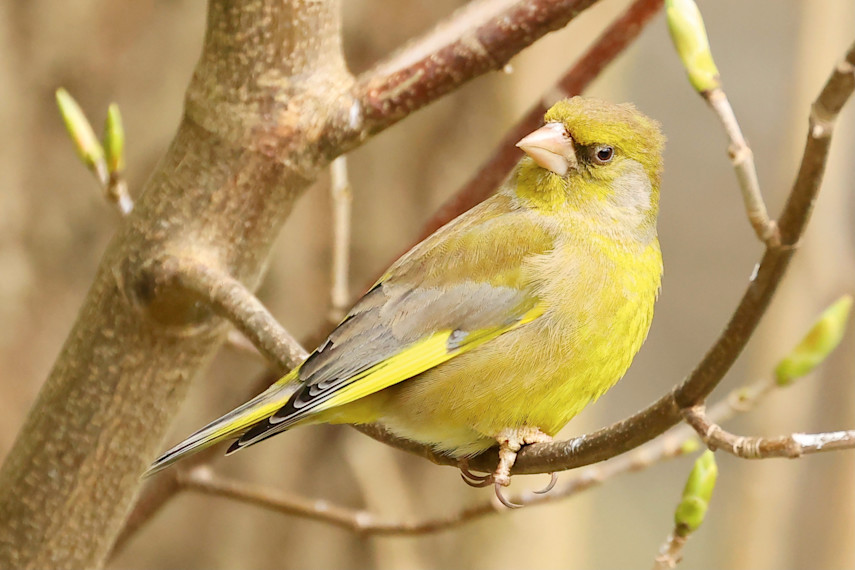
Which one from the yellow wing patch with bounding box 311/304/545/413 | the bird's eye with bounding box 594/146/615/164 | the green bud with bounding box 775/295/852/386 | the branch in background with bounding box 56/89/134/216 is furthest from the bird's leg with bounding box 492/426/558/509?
the branch in background with bounding box 56/89/134/216

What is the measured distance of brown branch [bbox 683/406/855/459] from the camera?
34.9 inches

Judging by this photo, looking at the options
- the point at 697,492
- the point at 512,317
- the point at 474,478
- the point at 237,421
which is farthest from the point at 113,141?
the point at 697,492

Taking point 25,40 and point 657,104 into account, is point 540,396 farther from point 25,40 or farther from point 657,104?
point 657,104

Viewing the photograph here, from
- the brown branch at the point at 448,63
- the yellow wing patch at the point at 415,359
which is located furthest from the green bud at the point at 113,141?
the yellow wing patch at the point at 415,359

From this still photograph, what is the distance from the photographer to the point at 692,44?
3.37 feet

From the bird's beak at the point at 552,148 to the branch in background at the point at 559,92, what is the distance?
0.21 metres

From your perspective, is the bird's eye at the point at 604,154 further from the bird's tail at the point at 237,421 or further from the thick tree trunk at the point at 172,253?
the bird's tail at the point at 237,421

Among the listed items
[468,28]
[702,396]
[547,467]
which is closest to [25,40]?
[468,28]

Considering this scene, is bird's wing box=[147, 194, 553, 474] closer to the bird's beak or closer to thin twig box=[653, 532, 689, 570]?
the bird's beak

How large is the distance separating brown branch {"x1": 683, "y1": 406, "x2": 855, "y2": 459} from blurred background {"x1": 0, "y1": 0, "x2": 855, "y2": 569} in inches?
65.0

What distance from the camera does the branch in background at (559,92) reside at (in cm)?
182

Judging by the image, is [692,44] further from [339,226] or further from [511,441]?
[339,226]

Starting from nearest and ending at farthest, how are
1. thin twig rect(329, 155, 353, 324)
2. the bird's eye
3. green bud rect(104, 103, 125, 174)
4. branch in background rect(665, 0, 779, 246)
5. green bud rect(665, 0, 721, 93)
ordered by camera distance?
1. branch in background rect(665, 0, 779, 246)
2. green bud rect(665, 0, 721, 93)
3. green bud rect(104, 103, 125, 174)
4. the bird's eye
5. thin twig rect(329, 155, 353, 324)

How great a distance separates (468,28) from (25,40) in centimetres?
158
